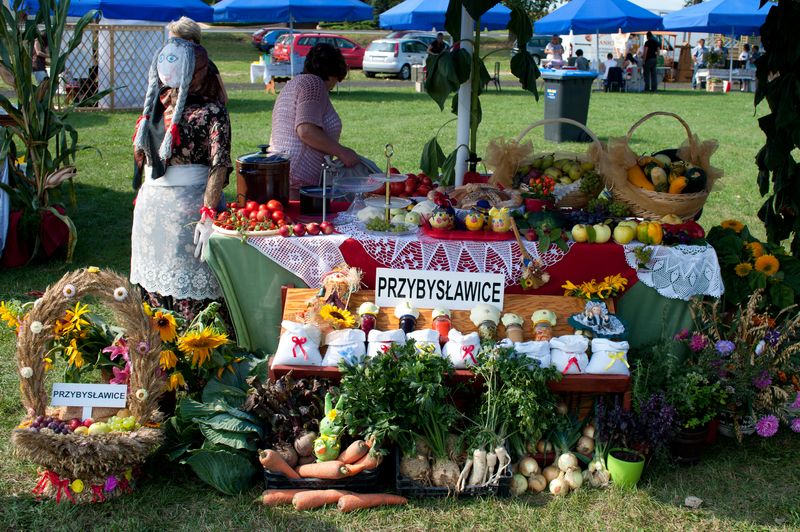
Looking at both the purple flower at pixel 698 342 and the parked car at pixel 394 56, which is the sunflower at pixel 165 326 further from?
the parked car at pixel 394 56

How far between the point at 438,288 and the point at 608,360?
0.79 meters

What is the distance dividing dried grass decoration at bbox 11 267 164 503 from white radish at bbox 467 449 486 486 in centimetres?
117

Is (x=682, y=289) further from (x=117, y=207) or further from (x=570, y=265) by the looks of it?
(x=117, y=207)

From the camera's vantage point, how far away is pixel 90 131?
12.6 meters

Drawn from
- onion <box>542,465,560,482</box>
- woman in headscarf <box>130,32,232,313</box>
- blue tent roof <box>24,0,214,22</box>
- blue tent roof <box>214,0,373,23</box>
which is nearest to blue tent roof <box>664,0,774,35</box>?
blue tent roof <box>214,0,373,23</box>

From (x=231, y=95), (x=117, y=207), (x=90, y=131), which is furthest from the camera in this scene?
(x=231, y=95)

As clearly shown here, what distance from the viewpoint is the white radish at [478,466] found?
317 centimetres

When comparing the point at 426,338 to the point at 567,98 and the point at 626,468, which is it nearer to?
the point at 626,468

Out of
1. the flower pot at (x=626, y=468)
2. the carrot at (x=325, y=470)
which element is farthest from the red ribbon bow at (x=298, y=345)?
the flower pot at (x=626, y=468)

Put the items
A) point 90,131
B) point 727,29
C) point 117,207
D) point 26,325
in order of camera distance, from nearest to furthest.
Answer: point 26,325 < point 117,207 < point 90,131 < point 727,29

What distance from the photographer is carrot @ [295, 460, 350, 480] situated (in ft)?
10.2

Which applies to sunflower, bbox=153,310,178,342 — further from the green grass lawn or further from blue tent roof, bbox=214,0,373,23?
blue tent roof, bbox=214,0,373,23

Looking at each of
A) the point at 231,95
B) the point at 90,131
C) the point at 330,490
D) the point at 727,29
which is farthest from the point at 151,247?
the point at 727,29

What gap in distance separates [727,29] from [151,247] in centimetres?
1901
